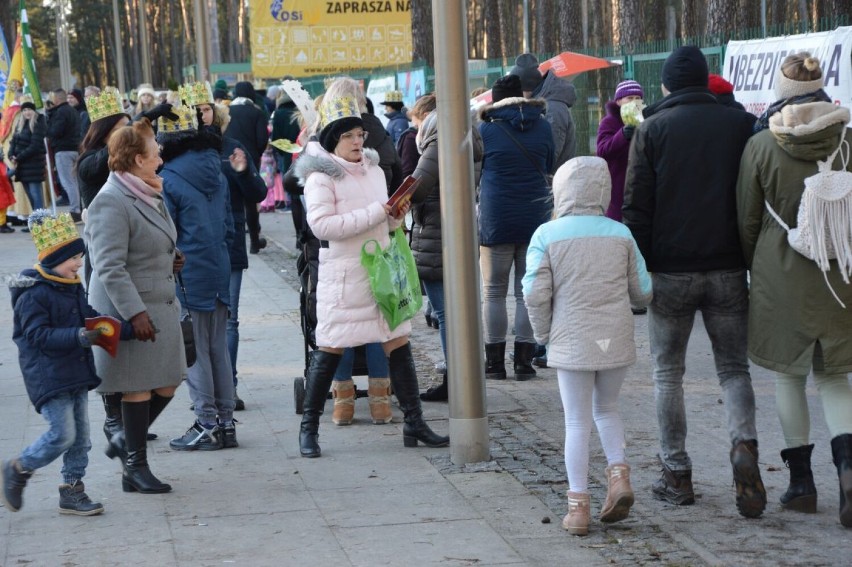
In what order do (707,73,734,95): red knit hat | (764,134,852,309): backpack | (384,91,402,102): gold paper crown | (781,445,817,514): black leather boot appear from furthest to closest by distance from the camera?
(384,91,402,102): gold paper crown
(707,73,734,95): red knit hat
(781,445,817,514): black leather boot
(764,134,852,309): backpack

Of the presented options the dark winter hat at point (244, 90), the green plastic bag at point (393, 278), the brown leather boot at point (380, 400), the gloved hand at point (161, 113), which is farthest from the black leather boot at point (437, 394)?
the dark winter hat at point (244, 90)

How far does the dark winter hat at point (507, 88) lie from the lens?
8664 millimetres

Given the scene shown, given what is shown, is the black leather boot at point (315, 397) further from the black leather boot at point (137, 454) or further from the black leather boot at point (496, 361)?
the black leather boot at point (496, 361)

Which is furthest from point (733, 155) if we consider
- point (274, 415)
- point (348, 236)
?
point (274, 415)

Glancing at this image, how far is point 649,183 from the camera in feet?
18.7

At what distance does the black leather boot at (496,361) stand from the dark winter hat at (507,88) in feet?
5.50

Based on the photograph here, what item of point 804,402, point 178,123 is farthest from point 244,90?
point 804,402

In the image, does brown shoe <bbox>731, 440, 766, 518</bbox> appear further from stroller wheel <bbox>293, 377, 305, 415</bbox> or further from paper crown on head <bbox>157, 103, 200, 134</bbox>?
paper crown on head <bbox>157, 103, 200, 134</bbox>

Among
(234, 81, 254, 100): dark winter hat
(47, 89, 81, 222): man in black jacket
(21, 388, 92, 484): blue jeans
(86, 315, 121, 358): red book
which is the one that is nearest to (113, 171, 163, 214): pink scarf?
(86, 315, 121, 358): red book

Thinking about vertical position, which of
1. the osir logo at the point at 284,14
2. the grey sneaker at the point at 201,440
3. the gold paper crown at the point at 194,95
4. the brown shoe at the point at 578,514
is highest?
the osir logo at the point at 284,14

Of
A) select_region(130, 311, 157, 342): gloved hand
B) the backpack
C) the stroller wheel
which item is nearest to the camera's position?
the backpack

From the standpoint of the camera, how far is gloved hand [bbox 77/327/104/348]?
5.71 meters

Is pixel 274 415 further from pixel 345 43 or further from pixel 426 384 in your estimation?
pixel 345 43

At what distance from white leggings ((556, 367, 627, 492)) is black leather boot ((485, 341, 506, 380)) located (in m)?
3.30
